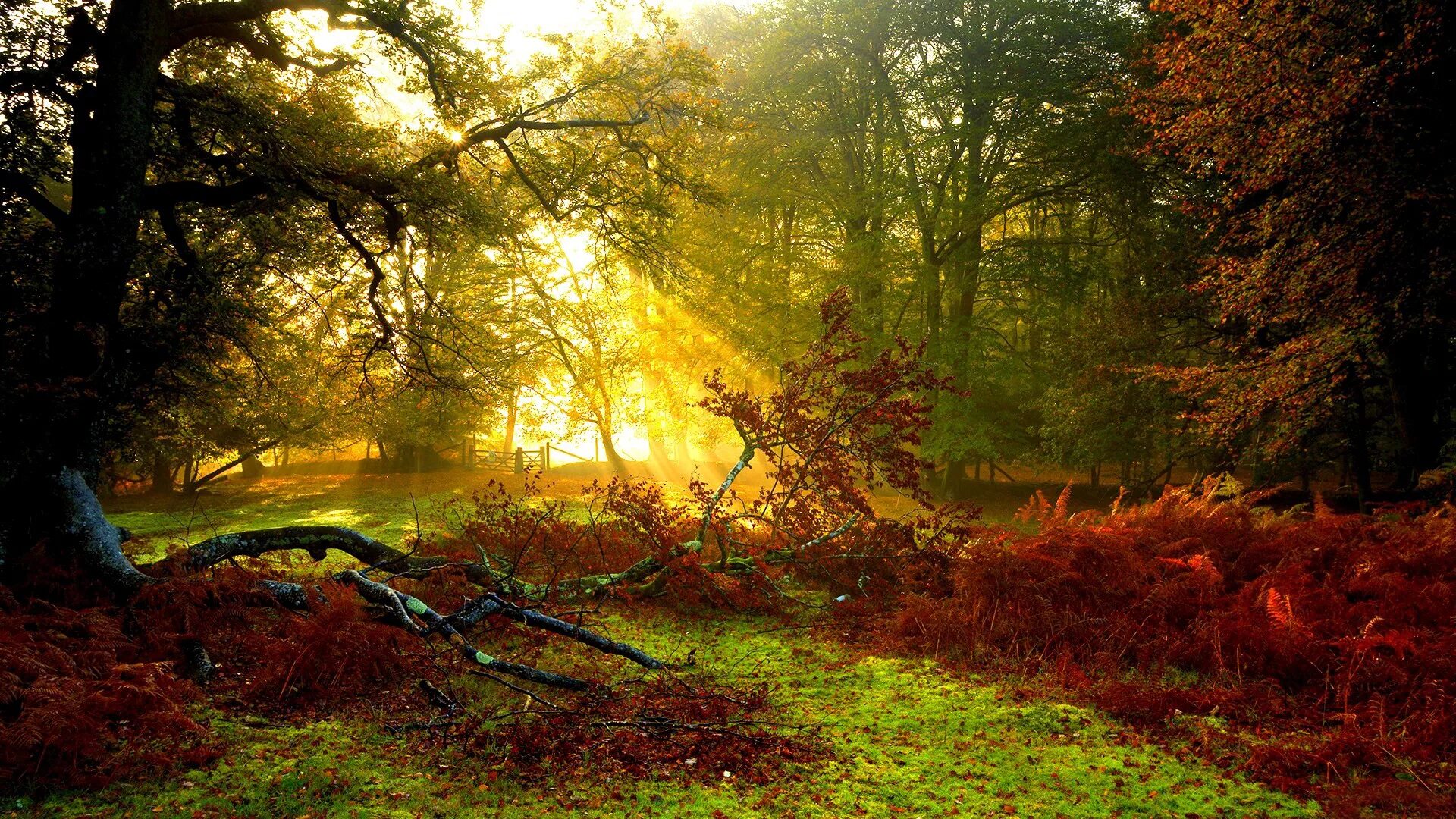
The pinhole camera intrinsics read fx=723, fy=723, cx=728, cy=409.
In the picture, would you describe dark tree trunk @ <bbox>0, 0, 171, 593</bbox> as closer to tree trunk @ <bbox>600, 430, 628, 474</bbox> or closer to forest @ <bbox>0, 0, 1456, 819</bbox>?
forest @ <bbox>0, 0, 1456, 819</bbox>

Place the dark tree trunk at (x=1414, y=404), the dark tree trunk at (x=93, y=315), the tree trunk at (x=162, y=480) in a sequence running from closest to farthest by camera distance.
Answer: the dark tree trunk at (x=93, y=315) → the dark tree trunk at (x=1414, y=404) → the tree trunk at (x=162, y=480)

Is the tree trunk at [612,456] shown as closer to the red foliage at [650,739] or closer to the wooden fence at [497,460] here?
the wooden fence at [497,460]

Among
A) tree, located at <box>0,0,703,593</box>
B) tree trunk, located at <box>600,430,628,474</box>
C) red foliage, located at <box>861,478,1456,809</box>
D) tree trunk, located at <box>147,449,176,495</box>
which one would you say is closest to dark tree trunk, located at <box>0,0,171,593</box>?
tree, located at <box>0,0,703,593</box>

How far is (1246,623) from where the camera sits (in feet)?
19.1

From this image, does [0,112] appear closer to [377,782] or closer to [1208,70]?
[377,782]

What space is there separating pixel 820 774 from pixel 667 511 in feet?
16.8

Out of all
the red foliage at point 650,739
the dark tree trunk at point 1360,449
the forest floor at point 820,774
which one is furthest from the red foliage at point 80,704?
the dark tree trunk at point 1360,449

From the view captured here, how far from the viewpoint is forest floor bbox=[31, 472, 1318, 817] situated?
11.7 ft

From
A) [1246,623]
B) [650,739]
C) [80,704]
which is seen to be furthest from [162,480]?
[1246,623]

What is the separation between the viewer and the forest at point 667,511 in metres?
4.09

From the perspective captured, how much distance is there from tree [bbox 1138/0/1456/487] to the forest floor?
727cm

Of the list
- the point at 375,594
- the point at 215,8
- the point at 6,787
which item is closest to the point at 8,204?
the point at 215,8

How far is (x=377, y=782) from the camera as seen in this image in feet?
12.3

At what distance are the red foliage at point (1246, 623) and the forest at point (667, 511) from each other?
40 millimetres
